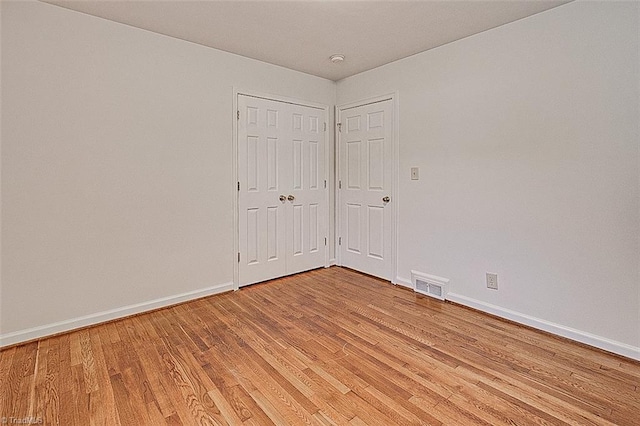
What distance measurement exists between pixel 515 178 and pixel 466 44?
1266 millimetres

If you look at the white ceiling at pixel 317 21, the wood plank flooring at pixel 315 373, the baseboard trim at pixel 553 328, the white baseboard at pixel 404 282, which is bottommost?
the wood plank flooring at pixel 315 373

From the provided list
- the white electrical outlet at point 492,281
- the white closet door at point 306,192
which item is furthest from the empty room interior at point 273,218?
the white closet door at point 306,192

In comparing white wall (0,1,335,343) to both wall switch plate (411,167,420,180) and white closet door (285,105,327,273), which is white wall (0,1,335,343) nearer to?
white closet door (285,105,327,273)

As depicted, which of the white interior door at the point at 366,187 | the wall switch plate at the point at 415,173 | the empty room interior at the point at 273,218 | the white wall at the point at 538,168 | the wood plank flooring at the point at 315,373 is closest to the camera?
the wood plank flooring at the point at 315,373

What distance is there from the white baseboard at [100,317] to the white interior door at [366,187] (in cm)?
161

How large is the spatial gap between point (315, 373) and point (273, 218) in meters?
2.02

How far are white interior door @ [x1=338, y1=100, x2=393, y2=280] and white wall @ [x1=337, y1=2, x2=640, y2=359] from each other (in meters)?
0.33

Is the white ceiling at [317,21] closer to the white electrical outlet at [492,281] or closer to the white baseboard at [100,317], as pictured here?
the white electrical outlet at [492,281]

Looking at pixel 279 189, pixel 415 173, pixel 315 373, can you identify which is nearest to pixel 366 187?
pixel 415 173

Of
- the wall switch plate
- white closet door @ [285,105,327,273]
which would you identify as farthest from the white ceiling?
the wall switch plate

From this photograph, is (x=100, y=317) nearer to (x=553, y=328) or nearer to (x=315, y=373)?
(x=315, y=373)

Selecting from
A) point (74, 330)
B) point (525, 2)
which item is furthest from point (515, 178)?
point (74, 330)

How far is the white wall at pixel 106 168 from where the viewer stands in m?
2.30

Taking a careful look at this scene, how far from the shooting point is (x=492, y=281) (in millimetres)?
2803
